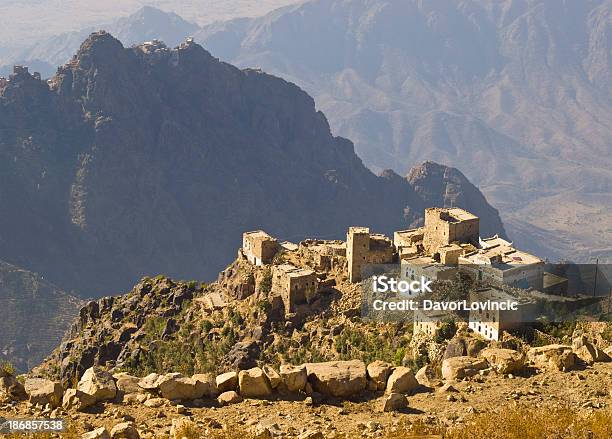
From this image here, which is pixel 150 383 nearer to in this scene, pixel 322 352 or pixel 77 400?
pixel 77 400

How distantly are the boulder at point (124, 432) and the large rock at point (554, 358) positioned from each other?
534 inches

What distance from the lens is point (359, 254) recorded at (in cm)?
6238

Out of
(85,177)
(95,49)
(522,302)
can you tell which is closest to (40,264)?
(85,177)

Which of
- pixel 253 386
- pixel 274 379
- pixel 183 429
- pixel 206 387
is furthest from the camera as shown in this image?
pixel 274 379

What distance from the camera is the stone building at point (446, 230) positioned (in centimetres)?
6488

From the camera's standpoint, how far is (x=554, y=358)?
2497cm

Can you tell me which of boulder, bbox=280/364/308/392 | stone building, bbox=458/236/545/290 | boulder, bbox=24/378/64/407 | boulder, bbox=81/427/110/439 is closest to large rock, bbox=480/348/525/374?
boulder, bbox=280/364/308/392

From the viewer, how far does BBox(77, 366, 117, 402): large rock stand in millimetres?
21562

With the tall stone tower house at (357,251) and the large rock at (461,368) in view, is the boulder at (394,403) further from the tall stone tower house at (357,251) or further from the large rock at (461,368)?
the tall stone tower house at (357,251)

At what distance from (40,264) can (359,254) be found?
13473 centimetres

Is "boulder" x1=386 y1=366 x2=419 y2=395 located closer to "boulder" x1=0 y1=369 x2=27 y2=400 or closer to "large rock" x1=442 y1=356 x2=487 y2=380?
"large rock" x1=442 y1=356 x2=487 y2=380

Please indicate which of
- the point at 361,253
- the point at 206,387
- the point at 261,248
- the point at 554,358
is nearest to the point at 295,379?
the point at 206,387

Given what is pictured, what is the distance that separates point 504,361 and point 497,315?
777 inches

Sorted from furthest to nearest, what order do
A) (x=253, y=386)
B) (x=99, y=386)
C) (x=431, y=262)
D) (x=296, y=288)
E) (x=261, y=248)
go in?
(x=261, y=248), (x=296, y=288), (x=431, y=262), (x=253, y=386), (x=99, y=386)
